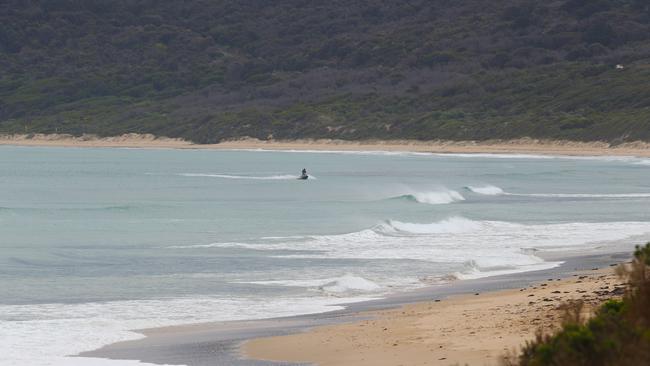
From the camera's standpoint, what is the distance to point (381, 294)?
20906 mm

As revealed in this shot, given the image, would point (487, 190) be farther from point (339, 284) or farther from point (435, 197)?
point (339, 284)

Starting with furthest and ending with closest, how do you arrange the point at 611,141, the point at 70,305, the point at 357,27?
the point at 357,27
the point at 611,141
the point at 70,305

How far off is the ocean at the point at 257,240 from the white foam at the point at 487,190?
0.15m

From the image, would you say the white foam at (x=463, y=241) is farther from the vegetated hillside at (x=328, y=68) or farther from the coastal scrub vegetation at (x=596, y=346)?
the vegetated hillside at (x=328, y=68)

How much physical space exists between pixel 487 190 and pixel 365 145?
227 ft

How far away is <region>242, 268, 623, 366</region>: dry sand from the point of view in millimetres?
13688

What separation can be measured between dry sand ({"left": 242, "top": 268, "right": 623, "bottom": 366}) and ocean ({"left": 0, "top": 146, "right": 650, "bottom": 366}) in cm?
199

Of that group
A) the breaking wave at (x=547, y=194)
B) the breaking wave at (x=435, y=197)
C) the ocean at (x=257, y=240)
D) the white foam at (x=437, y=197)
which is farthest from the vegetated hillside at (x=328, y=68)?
the breaking wave at (x=435, y=197)

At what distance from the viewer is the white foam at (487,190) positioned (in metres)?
56.6

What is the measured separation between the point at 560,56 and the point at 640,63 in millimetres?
16844

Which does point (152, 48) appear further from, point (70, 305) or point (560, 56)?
point (70, 305)

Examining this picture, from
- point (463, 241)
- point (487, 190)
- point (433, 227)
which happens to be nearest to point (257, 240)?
point (463, 241)

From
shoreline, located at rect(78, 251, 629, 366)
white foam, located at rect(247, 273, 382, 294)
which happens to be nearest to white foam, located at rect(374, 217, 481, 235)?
shoreline, located at rect(78, 251, 629, 366)

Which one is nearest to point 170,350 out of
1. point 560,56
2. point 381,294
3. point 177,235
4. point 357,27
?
point 381,294
